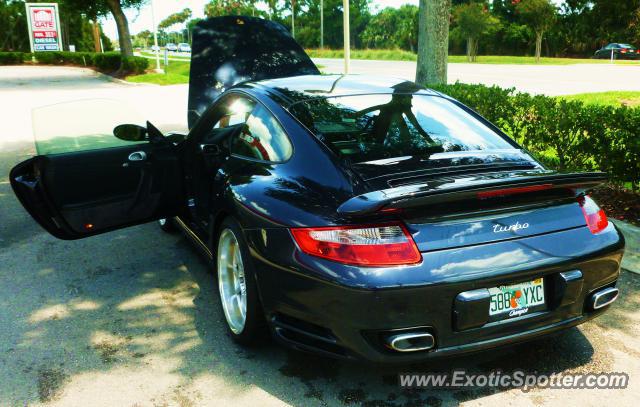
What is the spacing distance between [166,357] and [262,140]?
1.40 m

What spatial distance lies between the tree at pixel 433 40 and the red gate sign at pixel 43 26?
4554cm

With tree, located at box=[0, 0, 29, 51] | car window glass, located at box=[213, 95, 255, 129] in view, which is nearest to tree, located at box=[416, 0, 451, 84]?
car window glass, located at box=[213, 95, 255, 129]

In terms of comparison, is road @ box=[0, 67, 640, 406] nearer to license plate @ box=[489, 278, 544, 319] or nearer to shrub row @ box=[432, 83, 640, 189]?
license plate @ box=[489, 278, 544, 319]

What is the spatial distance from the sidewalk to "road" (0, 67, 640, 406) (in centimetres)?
19

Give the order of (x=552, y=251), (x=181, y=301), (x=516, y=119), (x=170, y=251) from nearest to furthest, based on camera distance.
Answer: (x=552, y=251) < (x=181, y=301) < (x=170, y=251) < (x=516, y=119)

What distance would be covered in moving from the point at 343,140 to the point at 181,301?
5.89 ft

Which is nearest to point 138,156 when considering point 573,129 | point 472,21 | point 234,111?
point 234,111

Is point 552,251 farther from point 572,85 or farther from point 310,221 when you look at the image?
point 572,85

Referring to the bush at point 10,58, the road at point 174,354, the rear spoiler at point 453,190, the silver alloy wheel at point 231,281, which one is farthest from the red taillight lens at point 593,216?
the bush at point 10,58

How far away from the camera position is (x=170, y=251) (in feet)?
17.5

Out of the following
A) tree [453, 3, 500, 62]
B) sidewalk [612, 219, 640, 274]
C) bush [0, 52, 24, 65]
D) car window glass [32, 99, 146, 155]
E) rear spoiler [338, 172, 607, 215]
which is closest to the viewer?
rear spoiler [338, 172, 607, 215]

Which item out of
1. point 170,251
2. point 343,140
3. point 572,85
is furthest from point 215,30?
point 572,85

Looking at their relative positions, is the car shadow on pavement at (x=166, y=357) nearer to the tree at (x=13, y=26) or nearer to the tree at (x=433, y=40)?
the tree at (x=433, y=40)

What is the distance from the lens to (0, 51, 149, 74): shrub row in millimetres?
33125
